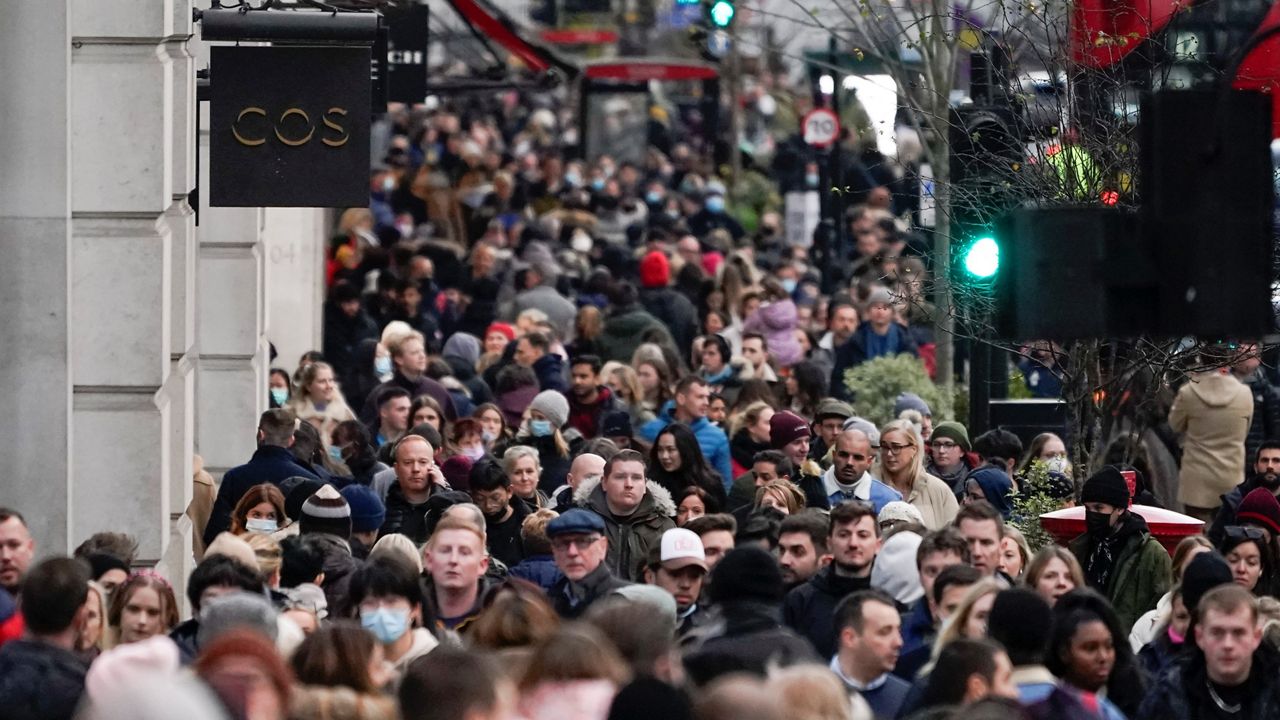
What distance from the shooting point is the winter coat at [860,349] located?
2108 cm

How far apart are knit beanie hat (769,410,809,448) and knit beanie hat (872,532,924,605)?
475 cm

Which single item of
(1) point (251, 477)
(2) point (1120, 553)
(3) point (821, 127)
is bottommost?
(2) point (1120, 553)

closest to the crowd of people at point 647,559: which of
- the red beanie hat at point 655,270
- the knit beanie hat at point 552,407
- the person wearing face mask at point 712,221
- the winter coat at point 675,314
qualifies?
the knit beanie hat at point 552,407

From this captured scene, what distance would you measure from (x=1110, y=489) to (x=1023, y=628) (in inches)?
150

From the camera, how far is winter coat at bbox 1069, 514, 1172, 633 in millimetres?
11977

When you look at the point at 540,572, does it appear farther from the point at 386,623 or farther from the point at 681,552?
the point at 386,623

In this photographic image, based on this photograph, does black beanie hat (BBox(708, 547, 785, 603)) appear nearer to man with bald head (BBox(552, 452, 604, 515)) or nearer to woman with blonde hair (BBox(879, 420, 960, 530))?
man with bald head (BBox(552, 452, 604, 515))

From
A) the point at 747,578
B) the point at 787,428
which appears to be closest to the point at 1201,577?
the point at 747,578

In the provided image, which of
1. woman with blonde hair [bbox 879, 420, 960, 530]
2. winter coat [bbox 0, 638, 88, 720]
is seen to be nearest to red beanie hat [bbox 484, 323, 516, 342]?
woman with blonde hair [bbox 879, 420, 960, 530]

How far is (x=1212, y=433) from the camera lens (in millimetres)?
17812

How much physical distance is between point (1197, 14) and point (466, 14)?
9.55m

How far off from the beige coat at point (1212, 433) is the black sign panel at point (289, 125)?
765 centimetres

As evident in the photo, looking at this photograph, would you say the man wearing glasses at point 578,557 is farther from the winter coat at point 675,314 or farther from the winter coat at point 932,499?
the winter coat at point 675,314

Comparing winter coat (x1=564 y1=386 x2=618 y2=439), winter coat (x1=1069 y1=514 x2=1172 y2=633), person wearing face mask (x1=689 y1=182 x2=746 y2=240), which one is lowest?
winter coat (x1=1069 y1=514 x2=1172 y2=633)
